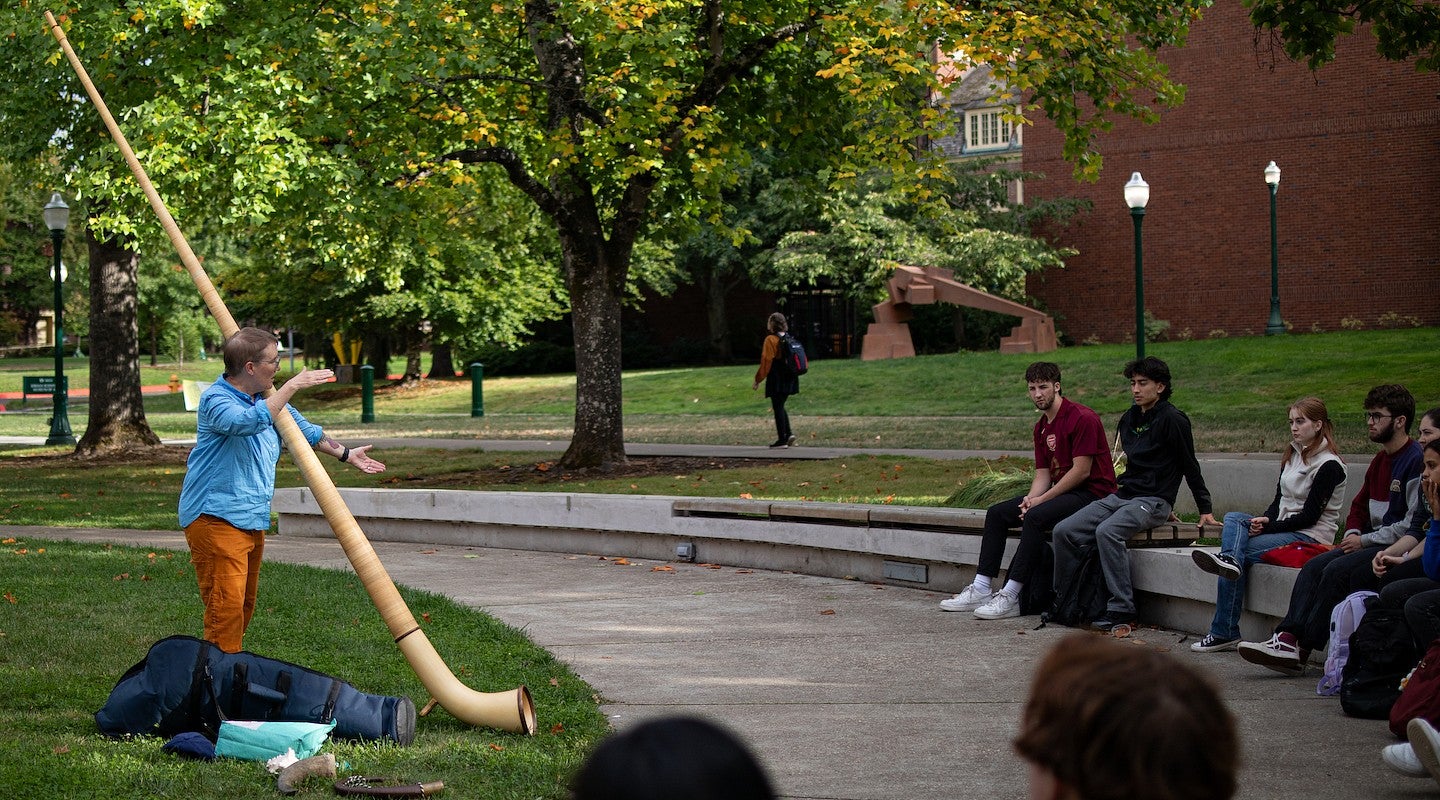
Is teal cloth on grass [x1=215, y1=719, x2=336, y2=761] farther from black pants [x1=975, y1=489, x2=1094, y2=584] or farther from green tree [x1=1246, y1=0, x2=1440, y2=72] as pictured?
green tree [x1=1246, y1=0, x2=1440, y2=72]

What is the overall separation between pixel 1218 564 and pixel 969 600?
188 centimetres

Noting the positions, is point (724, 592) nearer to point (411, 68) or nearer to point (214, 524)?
point (214, 524)

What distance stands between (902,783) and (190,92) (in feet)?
40.1

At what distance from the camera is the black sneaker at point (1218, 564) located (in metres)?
7.18

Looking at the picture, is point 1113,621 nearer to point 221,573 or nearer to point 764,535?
point 764,535

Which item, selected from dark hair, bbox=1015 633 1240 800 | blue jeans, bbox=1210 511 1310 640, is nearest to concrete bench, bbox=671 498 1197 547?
blue jeans, bbox=1210 511 1310 640

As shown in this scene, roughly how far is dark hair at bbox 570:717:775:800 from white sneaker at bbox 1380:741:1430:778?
4158 millimetres

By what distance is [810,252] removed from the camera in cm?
4016

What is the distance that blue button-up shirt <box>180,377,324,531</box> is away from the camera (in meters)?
6.16

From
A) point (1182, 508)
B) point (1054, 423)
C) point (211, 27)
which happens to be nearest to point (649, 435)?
point (211, 27)

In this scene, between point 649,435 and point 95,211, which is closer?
point 95,211

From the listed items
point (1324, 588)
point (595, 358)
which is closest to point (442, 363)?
point (595, 358)

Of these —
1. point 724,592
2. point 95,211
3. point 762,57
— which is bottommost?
point 724,592

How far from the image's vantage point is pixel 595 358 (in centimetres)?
1644
